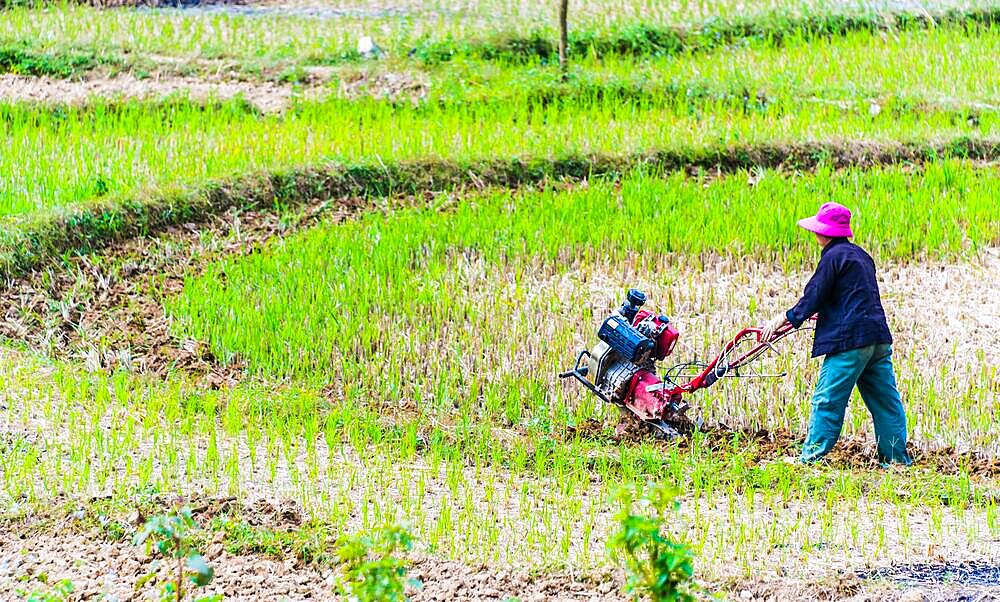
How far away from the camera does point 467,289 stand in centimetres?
719

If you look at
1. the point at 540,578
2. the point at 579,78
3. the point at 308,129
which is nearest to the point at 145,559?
the point at 540,578

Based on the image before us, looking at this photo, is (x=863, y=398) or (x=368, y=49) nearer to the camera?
(x=863, y=398)

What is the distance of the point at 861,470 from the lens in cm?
530

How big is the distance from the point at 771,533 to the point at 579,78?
6708 mm

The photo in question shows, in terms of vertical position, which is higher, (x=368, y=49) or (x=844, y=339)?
(x=368, y=49)

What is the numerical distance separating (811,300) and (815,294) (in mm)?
32

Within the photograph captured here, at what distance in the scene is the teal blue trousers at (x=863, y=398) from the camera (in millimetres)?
5230

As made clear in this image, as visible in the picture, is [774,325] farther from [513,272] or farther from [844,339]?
[513,272]

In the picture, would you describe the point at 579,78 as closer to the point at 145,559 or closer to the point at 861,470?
the point at 861,470

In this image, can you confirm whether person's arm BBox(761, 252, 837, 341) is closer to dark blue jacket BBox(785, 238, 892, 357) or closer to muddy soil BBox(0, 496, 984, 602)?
dark blue jacket BBox(785, 238, 892, 357)

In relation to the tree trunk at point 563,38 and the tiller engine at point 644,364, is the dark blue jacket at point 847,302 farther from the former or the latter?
the tree trunk at point 563,38

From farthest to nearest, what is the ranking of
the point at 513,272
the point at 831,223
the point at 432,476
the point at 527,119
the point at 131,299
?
the point at 527,119
the point at 513,272
the point at 131,299
the point at 831,223
the point at 432,476

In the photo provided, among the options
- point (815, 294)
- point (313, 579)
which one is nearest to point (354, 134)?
point (815, 294)

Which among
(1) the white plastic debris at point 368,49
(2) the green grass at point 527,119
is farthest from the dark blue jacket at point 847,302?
(1) the white plastic debris at point 368,49
